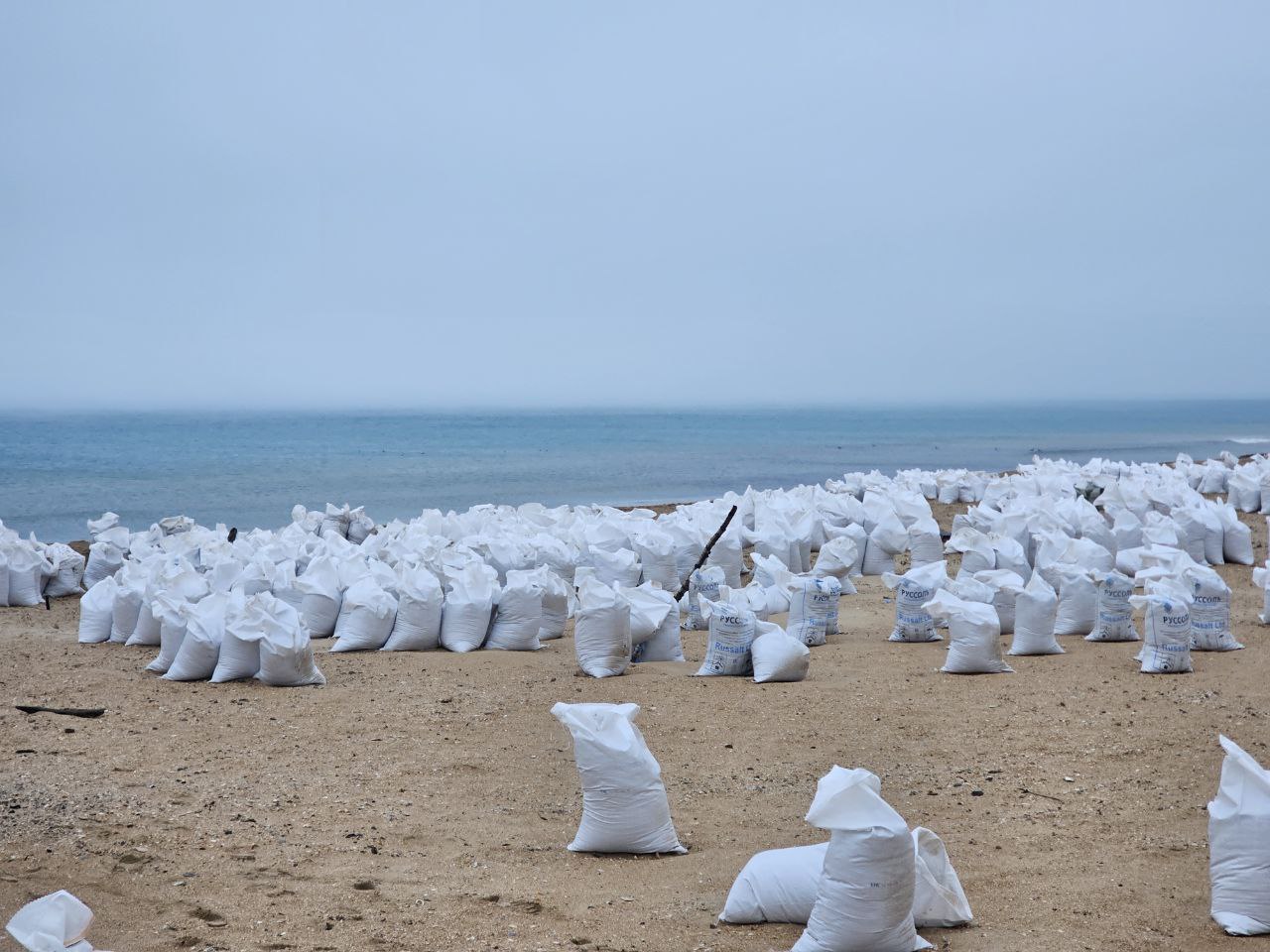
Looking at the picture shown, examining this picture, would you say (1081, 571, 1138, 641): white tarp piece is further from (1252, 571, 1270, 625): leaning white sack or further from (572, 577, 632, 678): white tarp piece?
(572, 577, 632, 678): white tarp piece

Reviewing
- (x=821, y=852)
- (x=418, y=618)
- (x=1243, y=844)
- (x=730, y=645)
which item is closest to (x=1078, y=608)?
(x=730, y=645)

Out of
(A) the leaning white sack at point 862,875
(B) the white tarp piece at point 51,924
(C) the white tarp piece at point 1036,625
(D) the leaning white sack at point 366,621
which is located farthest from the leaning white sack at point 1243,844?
(D) the leaning white sack at point 366,621

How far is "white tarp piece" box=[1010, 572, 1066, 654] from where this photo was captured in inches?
283

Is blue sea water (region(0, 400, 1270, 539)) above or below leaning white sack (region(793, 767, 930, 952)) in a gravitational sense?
below

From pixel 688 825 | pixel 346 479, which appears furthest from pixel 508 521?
pixel 346 479

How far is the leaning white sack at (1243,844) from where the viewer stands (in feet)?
10.8

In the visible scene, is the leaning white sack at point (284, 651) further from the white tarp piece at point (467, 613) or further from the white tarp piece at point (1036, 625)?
the white tarp piece at point (1036, 625)

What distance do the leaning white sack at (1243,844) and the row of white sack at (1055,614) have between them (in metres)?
3.33

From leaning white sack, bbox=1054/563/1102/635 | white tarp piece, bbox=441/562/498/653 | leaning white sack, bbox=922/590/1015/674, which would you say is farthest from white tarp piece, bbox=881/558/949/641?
white tarp piece, bbox=441/562/498/653

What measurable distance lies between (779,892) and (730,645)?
3.40m

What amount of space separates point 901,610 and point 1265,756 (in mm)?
3054

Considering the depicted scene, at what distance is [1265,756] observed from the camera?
497cm

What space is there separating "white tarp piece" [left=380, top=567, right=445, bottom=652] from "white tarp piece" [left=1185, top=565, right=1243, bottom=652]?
4.56m

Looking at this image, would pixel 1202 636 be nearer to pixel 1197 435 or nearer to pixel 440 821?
pixel 440 821
